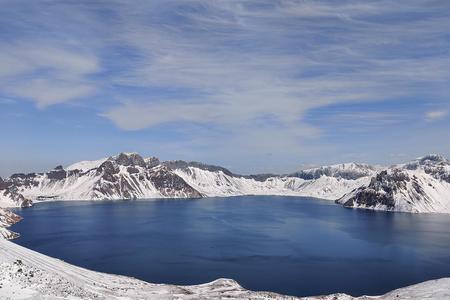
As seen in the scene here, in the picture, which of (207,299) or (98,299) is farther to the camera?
(207,299)

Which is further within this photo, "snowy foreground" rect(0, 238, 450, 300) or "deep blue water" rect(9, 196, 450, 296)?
"deep blue water" rect(9, 196, 450, 296)

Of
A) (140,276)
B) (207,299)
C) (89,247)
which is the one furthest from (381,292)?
(89,247)

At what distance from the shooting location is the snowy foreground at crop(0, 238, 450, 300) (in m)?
64.8

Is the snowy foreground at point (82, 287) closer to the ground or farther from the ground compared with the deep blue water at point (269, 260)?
farther from the ground

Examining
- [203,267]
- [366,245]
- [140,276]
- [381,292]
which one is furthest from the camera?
[366,245]

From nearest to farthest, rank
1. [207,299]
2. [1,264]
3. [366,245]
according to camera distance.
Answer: [1,264] → [207,299] → [366,245]

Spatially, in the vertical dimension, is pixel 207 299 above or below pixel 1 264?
below

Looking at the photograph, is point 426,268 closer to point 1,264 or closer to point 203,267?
point 203,267

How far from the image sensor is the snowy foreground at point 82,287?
64.8 meters

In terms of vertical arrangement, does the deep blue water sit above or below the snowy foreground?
below

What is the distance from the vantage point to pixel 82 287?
247 ft

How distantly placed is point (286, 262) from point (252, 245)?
121ft

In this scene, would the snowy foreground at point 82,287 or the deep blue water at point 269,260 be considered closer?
the snowy foreground at point 82,287

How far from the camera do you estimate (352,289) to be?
110m
